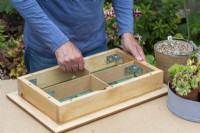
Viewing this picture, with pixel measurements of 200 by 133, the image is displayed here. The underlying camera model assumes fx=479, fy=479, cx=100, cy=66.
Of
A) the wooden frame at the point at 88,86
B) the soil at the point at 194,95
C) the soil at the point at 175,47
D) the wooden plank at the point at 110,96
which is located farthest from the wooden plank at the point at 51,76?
the soil at the point at 194,95

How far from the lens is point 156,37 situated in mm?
3910

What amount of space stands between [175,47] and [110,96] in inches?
18.0

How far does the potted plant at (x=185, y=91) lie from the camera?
6.49 feet

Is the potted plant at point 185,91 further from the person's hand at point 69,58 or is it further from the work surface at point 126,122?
the person's hand at point 69,58

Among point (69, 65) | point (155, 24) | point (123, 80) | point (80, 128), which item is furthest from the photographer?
point (155, 24)

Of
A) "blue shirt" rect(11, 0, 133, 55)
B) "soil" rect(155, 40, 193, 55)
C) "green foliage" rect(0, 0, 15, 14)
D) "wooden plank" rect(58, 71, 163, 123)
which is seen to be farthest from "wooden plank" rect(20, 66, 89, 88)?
"green foliage" rect(0, 0, 15, 14)

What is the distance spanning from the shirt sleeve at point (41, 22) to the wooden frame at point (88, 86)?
13 cm

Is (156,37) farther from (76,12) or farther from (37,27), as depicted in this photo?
(37,27)

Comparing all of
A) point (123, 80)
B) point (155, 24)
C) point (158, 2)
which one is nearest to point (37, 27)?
point (123, 80)

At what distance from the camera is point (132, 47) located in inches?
95.0

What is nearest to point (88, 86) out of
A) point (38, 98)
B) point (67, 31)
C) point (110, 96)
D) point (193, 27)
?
point (110, 96)

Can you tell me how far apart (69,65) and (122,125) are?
380mm

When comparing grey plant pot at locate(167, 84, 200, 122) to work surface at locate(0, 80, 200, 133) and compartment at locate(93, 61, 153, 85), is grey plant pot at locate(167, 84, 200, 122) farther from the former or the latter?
compartment at locate(93, 61, 153, 85)

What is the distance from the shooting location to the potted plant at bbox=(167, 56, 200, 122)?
198 cm
